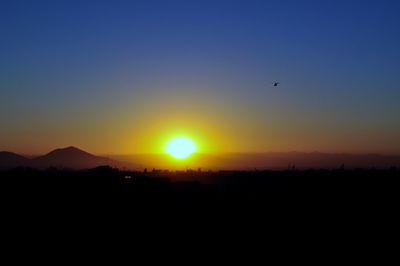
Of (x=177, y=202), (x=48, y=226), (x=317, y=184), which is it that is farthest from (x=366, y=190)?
(x=48, y=226)

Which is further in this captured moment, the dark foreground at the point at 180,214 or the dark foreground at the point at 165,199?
the dark foreground at the point at 165,199

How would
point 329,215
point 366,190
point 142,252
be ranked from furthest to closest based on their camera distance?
A: point 366,190 → point 329,215 → point 142,252

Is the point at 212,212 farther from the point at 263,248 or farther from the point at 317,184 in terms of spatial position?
the point at 317,184

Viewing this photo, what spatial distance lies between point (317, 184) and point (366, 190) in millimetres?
9065

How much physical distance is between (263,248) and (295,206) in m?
16.4

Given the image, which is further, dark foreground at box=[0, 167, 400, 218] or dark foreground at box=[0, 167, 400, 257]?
dark foreground at box=[0, 167, 400, 218]

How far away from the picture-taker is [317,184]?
73625mm

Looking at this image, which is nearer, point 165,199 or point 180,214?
point 180,214

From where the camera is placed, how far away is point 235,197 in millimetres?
58906

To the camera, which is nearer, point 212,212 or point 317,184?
point 212,212

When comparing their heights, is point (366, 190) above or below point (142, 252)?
above

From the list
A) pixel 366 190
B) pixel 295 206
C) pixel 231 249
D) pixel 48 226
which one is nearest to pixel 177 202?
pixel 295 206

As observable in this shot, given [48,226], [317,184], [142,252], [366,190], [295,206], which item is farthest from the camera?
[317,184]

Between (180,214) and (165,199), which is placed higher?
(165,199)
